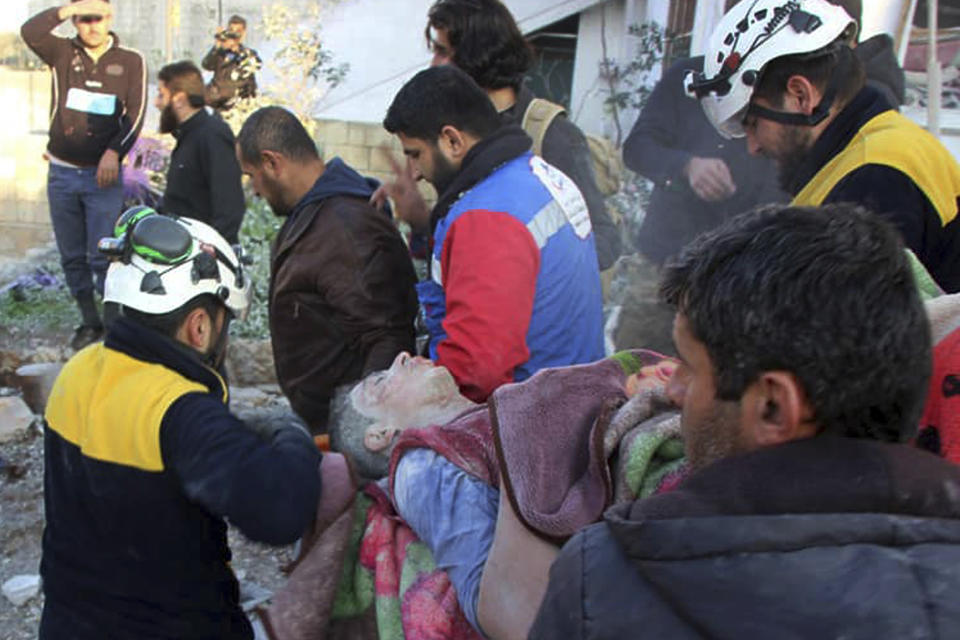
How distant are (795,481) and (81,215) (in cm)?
653

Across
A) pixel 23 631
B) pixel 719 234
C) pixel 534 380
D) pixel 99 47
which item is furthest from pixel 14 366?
pixel 719 234

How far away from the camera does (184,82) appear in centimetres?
604

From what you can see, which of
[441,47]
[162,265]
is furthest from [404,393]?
[441,47]

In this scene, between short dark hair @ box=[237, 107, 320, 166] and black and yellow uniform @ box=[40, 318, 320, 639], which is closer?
black and yellow uniform @ box=[40, 318, 320, 639]

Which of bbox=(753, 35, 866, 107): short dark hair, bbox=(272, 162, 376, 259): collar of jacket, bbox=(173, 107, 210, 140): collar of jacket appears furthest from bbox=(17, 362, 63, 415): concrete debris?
bbox=(753, 35, 866, 107): short dark hair

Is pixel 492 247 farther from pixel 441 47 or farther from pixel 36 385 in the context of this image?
pixel 36 385

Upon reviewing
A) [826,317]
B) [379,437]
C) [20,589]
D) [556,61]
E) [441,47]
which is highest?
[556,61]

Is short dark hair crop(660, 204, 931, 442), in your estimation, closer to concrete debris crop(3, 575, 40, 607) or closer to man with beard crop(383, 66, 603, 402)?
man with beard crop(383, 66, 603, 402)

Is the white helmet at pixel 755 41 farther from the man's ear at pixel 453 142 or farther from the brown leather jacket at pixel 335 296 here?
the brown leather jacket at pixel 335 296

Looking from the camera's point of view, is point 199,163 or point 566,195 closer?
point 566,195

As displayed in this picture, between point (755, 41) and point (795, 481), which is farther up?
point (755, 41)

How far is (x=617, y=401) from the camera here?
5.30 ft

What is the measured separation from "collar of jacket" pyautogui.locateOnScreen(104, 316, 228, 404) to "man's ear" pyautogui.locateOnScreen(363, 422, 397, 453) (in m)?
0.40

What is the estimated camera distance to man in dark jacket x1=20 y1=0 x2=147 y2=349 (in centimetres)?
635
